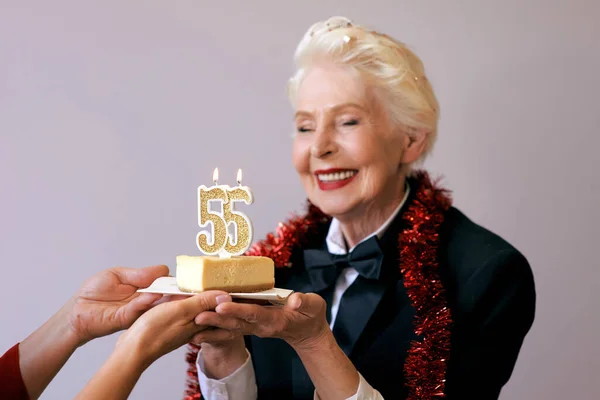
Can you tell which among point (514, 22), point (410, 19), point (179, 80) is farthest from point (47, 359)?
point (514, 22)

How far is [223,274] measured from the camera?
1.67 meters

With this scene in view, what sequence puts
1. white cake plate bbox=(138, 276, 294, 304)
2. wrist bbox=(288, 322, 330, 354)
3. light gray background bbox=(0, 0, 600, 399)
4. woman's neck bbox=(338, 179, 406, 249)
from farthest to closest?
light gray background bbox=(0, 0, 600, 399)
woman's neck bbox=(338, 179, 406, 249)
wrist bbox=(288, 322, 330, 354)
white cake plate bbox=(138, 276, 294, 304)

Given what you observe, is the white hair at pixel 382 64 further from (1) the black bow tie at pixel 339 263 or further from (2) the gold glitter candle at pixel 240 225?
(2) the gold glitter candle at pixel 240 225

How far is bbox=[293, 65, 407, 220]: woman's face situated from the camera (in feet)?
7.39

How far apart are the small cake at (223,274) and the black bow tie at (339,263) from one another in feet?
1.90

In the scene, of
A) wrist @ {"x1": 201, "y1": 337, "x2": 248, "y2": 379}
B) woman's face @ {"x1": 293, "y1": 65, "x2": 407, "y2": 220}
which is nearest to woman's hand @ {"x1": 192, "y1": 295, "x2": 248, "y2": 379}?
wrist @ {"x1": 201, "y1": 337, "x2": 248, "y2": 379}

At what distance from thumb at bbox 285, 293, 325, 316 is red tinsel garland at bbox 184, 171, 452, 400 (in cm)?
50

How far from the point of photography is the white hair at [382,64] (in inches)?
89.8

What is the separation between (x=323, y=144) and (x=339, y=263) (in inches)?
16.2

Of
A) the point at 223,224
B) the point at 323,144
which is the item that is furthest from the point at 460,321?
the point at 223,224

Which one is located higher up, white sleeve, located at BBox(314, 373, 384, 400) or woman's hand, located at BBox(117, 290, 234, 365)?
woman's hand, located at BBox(117, 290, 234, 365)

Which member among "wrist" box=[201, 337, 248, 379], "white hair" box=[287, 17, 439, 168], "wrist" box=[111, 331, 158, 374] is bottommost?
"wrist" box=[201, 337, 248, 379]

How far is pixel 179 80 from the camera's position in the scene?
3.11 m

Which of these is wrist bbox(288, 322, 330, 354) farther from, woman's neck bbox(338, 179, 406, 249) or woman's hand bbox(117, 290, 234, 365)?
woman's neck bbox(338, 179, 406, 249)
